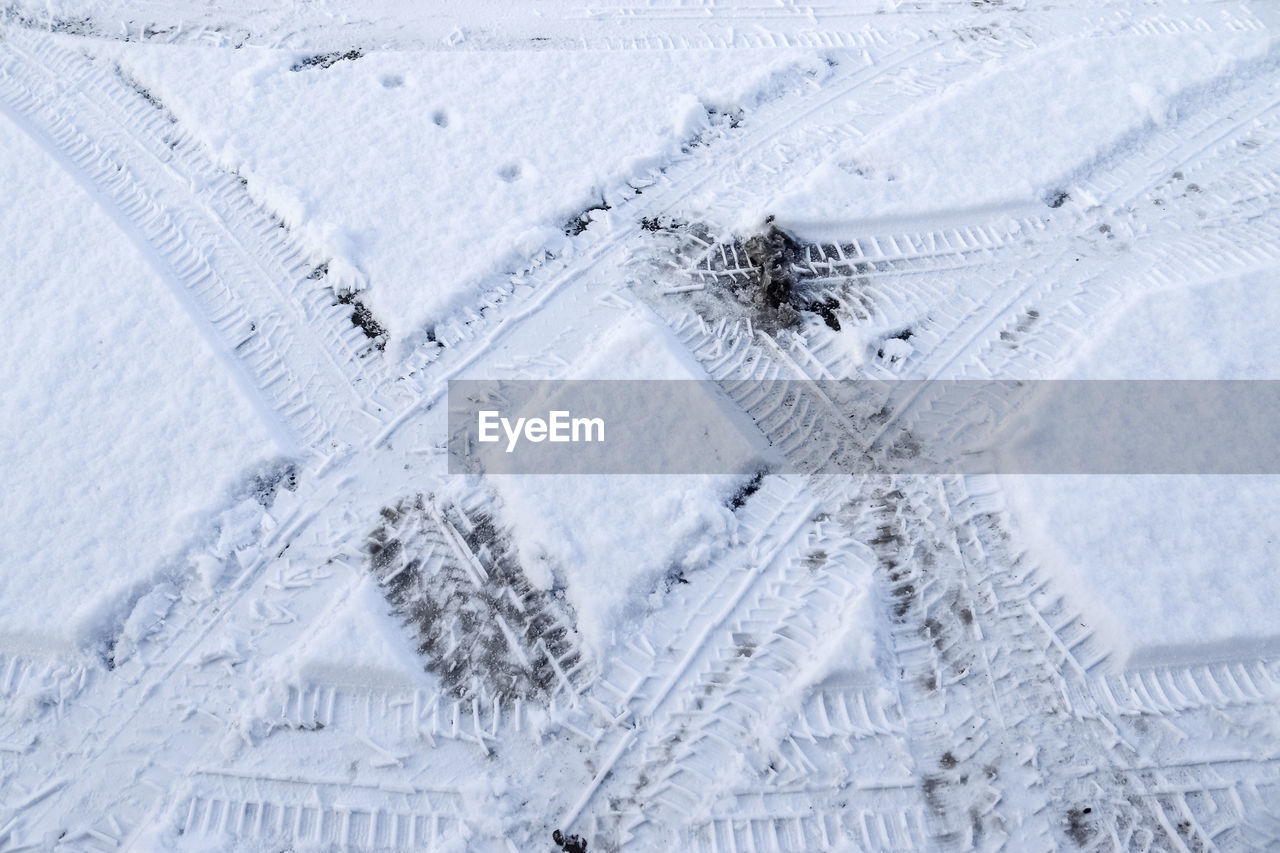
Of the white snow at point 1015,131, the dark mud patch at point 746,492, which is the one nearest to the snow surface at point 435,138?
the white snow at point 1015,131

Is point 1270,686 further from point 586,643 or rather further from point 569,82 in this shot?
point 569,82

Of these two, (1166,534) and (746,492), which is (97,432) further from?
(1166,534)

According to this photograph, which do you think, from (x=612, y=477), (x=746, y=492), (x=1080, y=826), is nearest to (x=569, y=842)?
(x=612, y=477)

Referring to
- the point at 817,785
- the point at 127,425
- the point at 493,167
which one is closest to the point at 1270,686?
the point at 817,785

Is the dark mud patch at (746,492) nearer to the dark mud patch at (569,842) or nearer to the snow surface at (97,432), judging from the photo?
the dark mud patch at (569,842)

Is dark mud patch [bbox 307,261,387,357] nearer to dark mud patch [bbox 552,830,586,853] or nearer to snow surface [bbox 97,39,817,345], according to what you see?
snow surface [bbox 97,39,817,345]

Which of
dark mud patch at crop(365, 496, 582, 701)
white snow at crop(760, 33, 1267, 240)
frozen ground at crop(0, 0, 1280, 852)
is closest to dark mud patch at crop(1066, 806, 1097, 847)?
frozen ground at crop(0, 0, 1280, 852)
